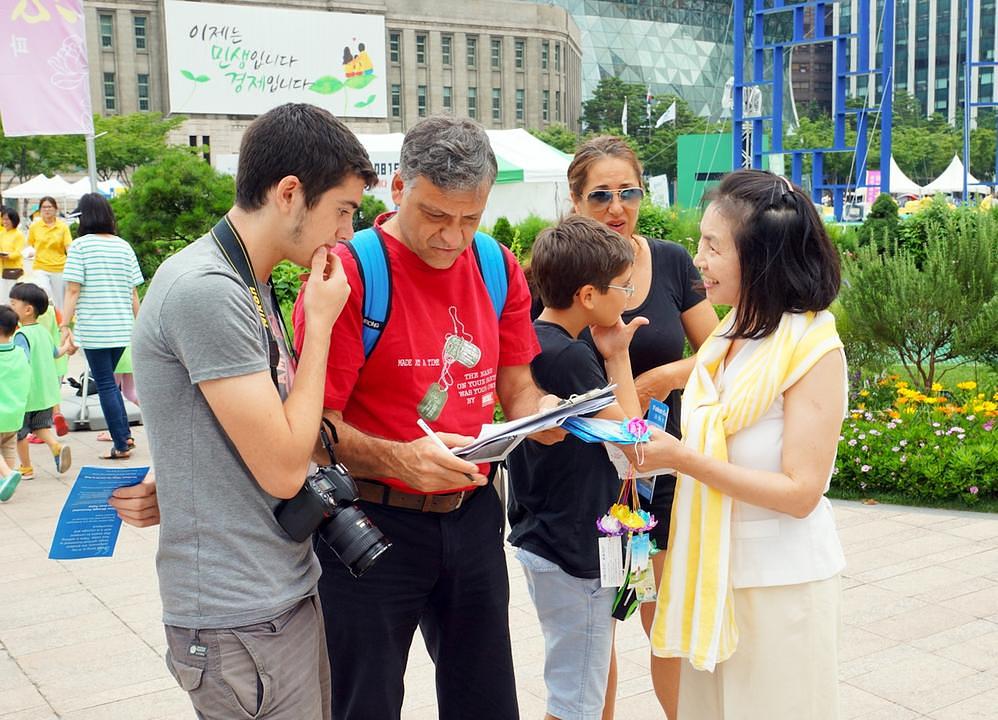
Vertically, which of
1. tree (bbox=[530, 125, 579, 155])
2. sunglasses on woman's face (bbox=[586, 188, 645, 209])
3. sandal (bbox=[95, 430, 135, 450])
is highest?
tree (bbox=[530, 125, 579, 155])

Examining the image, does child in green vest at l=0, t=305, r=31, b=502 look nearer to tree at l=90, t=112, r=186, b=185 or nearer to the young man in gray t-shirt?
the young man in gray t-shirt

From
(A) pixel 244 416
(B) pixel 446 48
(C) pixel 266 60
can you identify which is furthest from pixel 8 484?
(B) pixel 446 48

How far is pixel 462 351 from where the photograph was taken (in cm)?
249

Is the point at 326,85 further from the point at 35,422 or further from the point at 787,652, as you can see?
the point at 787,652

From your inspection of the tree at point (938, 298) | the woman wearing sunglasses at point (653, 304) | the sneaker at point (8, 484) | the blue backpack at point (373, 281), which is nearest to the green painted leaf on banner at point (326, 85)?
the sneaker at point (8, 484)

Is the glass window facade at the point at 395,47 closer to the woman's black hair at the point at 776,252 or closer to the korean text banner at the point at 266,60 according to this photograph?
the korean text banner at the point at 266,60

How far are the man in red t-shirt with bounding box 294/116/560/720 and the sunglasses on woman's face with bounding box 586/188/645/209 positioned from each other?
0.99 m

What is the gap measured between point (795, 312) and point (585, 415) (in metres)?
0.51

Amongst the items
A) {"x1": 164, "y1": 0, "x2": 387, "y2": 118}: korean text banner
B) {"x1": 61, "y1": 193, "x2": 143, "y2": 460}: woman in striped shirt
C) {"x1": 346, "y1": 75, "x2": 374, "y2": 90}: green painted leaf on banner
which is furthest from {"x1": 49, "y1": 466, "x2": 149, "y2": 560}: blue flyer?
{"x1": 346, "y1": 75, "x2": 374, "y2": 90}: green painted leaf on banner

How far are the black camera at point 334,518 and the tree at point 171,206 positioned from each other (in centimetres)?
1179

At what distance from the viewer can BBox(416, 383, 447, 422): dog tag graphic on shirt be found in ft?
7.97

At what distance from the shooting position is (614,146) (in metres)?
3.55

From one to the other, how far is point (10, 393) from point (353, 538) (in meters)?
5.72

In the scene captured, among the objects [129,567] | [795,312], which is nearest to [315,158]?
[795,312]
